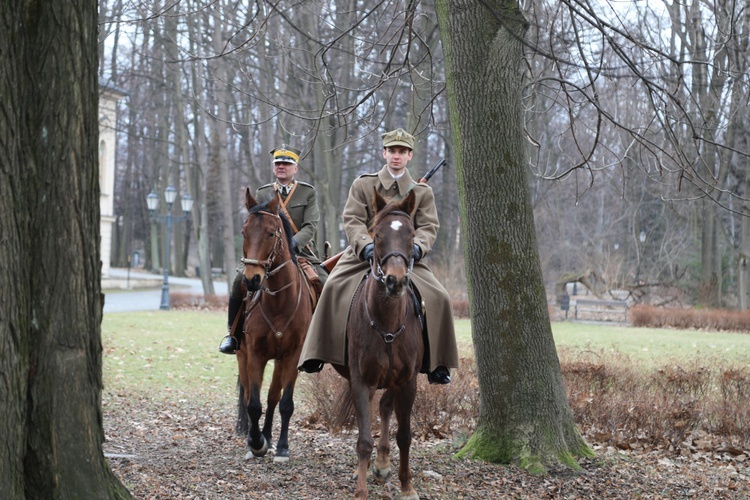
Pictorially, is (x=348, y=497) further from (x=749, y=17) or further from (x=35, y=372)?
(x=749, y=17)

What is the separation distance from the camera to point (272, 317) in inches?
327

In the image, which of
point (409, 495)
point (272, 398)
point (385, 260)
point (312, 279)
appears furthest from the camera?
point (312, 279)

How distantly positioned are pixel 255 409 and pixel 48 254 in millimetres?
3985

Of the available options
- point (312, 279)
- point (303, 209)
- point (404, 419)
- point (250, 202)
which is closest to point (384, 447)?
point (404, 419)

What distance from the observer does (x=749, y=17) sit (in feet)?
55.3

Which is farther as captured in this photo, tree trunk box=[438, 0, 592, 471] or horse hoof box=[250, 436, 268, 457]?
horse hoof box=[250, 436, 268, 457]

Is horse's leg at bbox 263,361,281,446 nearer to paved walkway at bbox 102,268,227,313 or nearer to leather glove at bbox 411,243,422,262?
leather glove at bbox 411,243,422,262

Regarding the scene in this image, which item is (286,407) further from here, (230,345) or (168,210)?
(168,210)

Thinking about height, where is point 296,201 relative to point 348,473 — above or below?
above

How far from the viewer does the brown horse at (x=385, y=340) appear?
6281 millimetres

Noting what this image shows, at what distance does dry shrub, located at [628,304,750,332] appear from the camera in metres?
26.1

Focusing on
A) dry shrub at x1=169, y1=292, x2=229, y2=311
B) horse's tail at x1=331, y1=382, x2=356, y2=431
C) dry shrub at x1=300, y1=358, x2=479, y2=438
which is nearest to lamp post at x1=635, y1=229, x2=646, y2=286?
dry shrub at x1=169, y1=292, x2=229, y2=311

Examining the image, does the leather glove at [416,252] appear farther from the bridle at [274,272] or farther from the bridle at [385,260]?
the bridle at [274,272]

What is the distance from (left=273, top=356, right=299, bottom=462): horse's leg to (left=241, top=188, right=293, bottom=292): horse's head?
988 millimetres
